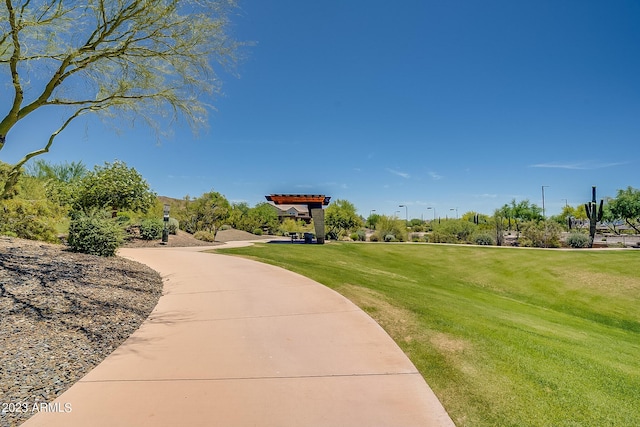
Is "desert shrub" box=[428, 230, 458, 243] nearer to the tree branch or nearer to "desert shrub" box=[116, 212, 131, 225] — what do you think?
"desert shrub" box=[116, 212, 131, 225]

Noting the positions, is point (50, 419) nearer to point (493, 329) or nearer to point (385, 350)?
point (385, 350)

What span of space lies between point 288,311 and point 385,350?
2265 millimetres

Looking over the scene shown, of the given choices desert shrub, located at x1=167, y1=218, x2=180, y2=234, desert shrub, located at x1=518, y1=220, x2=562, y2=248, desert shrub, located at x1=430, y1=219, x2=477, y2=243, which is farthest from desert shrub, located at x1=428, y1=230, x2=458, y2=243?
desert shrub, located at x1=167, y1=218, x2=180, y2=234

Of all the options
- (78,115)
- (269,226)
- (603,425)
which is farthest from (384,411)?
(269,226)

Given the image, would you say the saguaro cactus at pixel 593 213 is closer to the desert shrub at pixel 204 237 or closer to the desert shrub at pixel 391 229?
the desert shrub at pixel 391 229

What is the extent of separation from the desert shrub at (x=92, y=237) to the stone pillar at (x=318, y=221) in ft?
51.1

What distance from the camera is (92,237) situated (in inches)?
409

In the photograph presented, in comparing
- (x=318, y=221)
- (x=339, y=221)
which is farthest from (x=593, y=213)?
Answer: (x=318, y=221)

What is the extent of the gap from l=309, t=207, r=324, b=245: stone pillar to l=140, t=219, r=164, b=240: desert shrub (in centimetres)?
1027

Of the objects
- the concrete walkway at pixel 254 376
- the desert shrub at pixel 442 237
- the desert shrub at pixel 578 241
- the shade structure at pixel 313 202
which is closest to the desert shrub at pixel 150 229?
the shade structure at pixel 313 202

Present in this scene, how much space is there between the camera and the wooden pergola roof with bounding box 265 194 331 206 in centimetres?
2489

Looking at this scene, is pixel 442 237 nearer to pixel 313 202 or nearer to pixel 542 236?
pixel 542 236

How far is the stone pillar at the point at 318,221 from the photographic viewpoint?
2509 cm

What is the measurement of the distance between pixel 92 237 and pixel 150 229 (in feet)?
34.2
